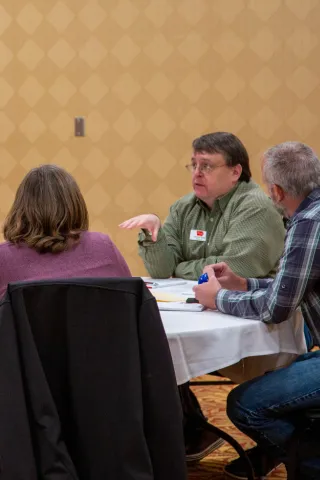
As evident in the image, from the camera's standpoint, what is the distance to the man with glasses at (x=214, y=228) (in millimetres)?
3451

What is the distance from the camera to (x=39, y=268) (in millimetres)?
2352

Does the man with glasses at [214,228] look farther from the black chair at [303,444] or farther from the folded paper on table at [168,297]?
the black chair at [303,444]

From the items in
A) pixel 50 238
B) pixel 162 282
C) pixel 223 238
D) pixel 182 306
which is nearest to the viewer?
pixel 50 238

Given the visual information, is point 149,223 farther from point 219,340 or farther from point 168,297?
point 219,340

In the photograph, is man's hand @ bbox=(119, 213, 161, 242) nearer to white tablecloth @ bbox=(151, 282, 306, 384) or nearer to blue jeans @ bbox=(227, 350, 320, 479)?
white tablecloth @ bbox=(151, 282, 306, 384)

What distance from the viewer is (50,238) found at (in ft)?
7.72

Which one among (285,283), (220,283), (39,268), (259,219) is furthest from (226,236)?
(39,268)

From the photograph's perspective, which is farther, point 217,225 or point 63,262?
point 217,225

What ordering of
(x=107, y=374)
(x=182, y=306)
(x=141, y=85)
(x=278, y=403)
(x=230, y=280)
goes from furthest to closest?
(x=141, y=85), (x=230, y=280), (x=182, y=306), (x=278, y=403), (x=107, y=374)

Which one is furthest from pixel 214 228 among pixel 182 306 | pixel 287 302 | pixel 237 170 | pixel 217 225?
pixel 287 302

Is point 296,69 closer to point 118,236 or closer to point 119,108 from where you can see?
point 119,108

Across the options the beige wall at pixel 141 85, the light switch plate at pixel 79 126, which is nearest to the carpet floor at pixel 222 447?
the beige wall at pixel 141 85

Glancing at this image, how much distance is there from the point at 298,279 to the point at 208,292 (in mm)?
363

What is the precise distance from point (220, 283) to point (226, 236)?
2.32 ft
